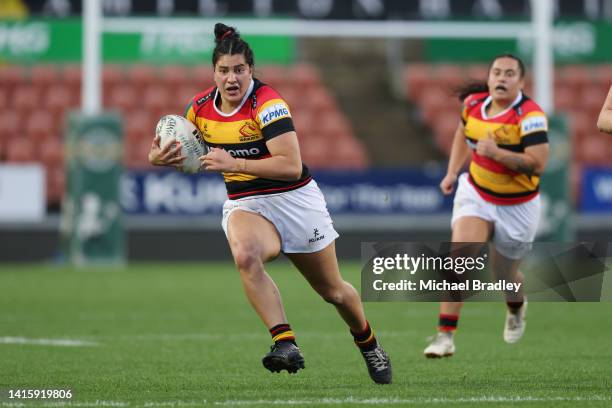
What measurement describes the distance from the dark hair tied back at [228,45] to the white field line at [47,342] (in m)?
3.23

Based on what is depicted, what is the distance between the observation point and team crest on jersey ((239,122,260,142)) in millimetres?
6914

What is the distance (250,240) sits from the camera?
6.76 metres

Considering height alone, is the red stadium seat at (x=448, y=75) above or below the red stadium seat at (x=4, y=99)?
above

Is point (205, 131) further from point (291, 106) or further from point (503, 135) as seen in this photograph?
point (291, 106)

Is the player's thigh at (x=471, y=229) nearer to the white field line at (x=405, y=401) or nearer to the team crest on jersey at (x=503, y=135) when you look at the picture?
the team crest on jersey at (x=503, y=135)

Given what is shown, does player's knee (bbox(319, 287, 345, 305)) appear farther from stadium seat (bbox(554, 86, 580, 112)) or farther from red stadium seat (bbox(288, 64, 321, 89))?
stadium seat (bbox(554, 86, 580, 112))

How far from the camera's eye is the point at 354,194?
19.7m

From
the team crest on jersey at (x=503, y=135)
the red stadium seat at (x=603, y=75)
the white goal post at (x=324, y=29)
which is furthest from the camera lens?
the red stadium seat at (x=603, y=75)

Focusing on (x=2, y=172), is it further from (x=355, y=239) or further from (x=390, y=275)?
(x=390, y=275)

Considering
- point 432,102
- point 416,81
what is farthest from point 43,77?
point 432,102

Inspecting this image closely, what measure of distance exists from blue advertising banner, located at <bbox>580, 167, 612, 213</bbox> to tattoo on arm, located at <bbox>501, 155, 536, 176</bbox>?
459 inches

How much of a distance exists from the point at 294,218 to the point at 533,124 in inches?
101

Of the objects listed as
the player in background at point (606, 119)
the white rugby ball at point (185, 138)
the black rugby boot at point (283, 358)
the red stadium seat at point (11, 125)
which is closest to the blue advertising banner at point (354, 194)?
the red stadium seat at point (11, 125)

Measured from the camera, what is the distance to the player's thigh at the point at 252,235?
22.2 ft
